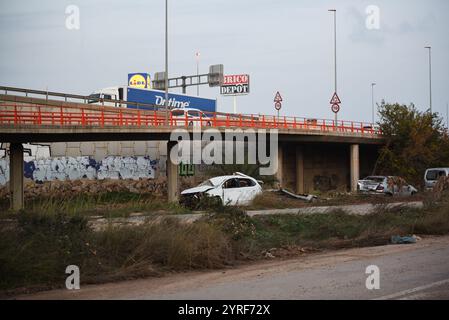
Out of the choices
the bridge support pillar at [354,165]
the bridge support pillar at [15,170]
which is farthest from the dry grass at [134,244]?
the bridge support pillar at [354,165]

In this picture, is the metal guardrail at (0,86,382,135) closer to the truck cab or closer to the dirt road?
the truck cab

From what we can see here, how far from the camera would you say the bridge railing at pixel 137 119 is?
1262 inches

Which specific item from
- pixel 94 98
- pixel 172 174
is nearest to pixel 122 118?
pixel 172 174

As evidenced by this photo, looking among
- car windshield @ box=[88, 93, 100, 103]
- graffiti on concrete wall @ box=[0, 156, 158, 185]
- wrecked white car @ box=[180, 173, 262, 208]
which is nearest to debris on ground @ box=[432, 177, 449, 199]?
wrecked white car @ box=[180, 173, 262, 208]

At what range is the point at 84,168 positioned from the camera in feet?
132

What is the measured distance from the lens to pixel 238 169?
127 ft

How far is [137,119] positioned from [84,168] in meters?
7.95

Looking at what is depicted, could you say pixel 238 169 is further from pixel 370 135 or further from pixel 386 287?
pixel 386 287

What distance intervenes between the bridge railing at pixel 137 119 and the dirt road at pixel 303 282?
72.2ft

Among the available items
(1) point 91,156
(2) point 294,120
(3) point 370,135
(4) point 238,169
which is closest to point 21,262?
(4) point 238,169

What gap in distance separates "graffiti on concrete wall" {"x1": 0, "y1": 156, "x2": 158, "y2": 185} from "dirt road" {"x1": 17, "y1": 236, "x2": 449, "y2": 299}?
2889cm

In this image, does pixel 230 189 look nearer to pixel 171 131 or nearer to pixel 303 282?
pixel 171 131
